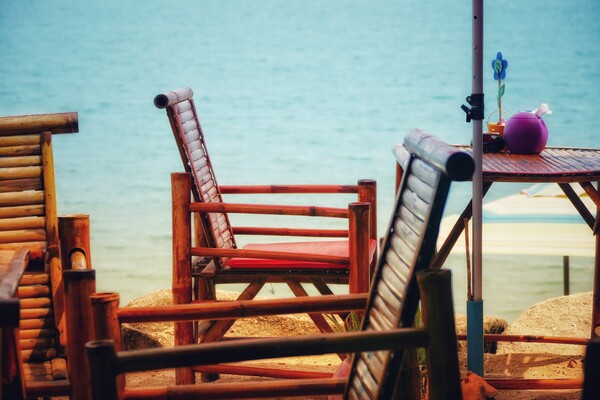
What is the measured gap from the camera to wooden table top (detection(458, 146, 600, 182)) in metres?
2.72

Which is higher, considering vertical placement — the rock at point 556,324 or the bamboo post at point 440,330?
the bamboo post at point 440,330

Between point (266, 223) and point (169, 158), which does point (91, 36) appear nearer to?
point (169, 158)

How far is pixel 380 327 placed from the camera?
1911mm

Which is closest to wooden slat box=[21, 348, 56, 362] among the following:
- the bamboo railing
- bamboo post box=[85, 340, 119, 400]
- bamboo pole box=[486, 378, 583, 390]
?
the bamboo railing

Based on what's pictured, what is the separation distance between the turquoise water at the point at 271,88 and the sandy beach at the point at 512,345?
105 inches

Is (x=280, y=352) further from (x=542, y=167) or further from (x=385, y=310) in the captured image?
(x=542, y=167)

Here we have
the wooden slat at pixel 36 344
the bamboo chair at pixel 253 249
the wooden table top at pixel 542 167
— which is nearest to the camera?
the wooden slat at pixel 36 344

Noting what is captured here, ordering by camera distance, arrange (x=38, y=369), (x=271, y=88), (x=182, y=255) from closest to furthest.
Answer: (x=38, y=369) < (x=182, y=255) < (x=271, y=88)

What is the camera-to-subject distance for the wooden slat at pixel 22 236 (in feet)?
8.48

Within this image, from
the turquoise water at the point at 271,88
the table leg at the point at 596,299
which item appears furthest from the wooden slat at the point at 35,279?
the turquoise water at the point at 271,88

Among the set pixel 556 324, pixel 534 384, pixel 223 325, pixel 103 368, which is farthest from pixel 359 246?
pixel 556 324

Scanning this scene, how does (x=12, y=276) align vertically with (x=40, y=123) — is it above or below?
below

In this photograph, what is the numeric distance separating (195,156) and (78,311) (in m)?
1.53

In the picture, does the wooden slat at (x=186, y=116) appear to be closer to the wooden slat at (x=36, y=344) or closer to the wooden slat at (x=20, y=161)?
the wooden slat at (x=20, y=161)
